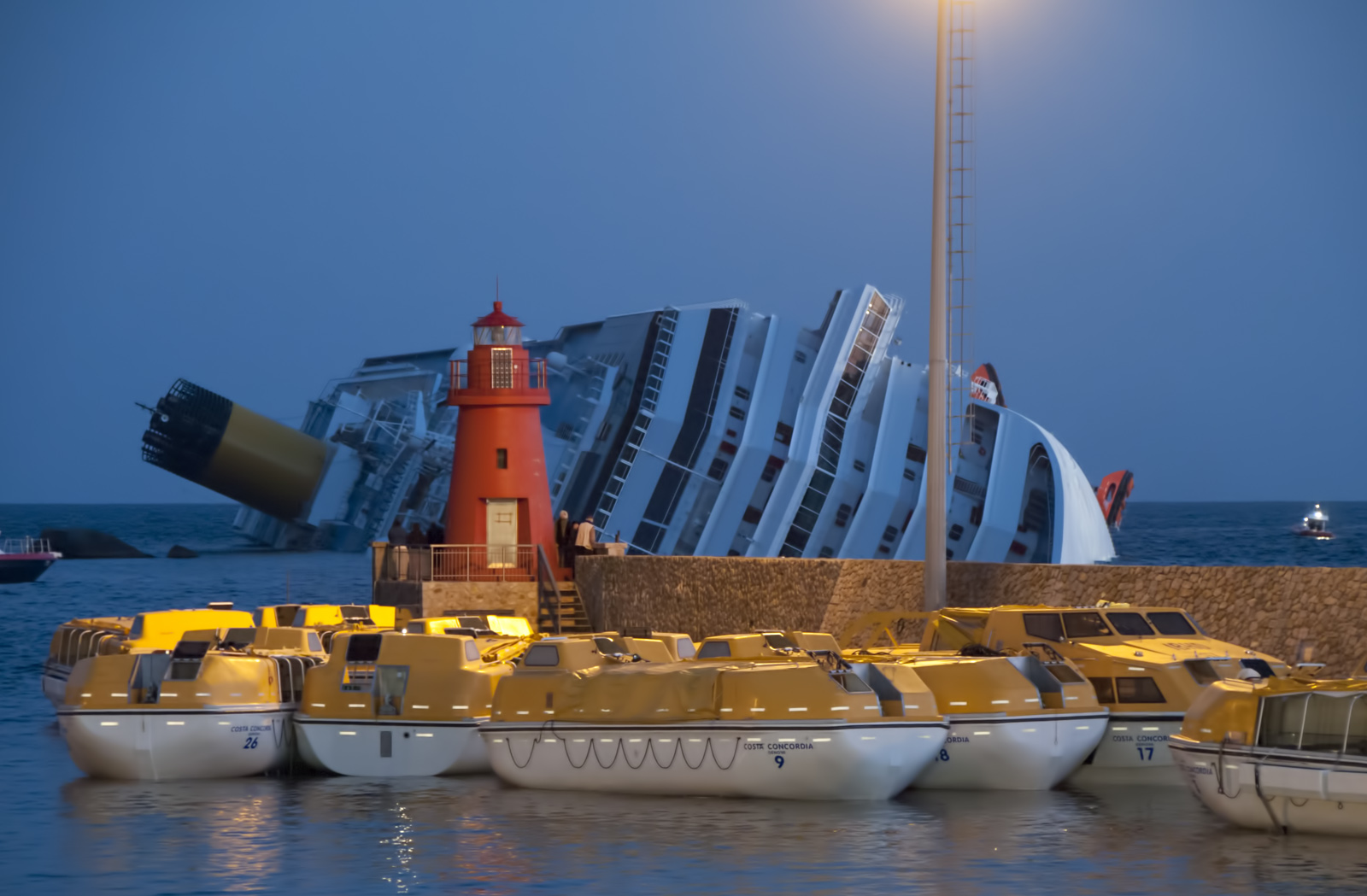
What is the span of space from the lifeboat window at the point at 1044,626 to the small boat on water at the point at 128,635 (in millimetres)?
10974

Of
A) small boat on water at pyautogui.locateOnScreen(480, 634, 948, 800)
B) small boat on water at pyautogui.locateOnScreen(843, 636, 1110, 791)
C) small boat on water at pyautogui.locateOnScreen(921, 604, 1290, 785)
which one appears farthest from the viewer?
small boat on water at pyautogui.locateOnScreen(921, 604, 1290, 785)

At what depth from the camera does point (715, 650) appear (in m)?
20.4

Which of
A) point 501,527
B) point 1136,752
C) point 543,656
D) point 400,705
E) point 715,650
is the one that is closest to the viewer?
point 1136,752

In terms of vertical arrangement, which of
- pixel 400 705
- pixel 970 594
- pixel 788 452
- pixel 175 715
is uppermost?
pixel 788 452

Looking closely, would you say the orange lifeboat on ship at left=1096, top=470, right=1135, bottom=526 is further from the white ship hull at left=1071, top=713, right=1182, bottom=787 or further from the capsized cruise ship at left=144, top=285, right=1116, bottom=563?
the white ship hull at left=1071, top=713, right=1182, bottom=787

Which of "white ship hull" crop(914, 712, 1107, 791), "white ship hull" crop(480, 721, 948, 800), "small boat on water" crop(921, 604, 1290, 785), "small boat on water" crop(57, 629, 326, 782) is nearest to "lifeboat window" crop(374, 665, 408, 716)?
"small boat on water" crop(57, 629, 326, 782)

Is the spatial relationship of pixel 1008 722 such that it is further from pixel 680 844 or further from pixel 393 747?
pixel 393 747

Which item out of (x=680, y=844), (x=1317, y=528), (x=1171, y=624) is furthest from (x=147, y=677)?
(x=1317, y=528)

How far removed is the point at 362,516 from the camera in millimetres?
67875

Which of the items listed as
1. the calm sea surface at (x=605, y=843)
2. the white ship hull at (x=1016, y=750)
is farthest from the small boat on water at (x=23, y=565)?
the white ship hull at (x=1016, y=750)

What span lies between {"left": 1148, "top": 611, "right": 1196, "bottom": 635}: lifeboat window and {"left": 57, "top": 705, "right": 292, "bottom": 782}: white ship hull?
10.2 metres

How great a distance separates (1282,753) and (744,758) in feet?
16.7

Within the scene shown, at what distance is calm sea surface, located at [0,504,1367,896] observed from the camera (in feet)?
47.0

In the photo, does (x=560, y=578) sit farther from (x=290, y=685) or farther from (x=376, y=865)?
(x=376, y=865)
